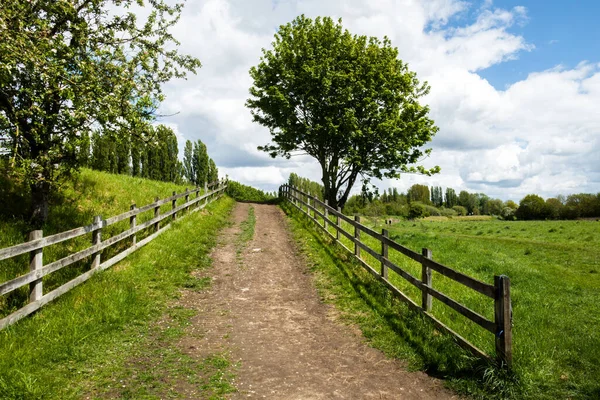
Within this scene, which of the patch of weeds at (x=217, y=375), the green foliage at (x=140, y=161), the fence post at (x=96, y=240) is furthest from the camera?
the green foliage at (x=140, y=161)

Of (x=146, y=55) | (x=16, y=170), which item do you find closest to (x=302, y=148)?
(x=146, y=55)

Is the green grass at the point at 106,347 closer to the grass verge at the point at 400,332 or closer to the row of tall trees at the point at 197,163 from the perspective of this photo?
the grass verge at the point at 400,332

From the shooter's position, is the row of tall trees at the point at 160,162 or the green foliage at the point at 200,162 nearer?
the row of tall trees at the point at 160,162

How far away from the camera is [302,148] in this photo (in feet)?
95.2

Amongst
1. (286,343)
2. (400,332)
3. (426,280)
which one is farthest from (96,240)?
(426,280)

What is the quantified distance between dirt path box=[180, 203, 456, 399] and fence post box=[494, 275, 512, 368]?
1010mm

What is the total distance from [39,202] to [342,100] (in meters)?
18.0

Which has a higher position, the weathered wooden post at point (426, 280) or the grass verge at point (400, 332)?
the weathered wooden post at point (426, 280)

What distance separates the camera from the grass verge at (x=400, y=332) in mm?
5551

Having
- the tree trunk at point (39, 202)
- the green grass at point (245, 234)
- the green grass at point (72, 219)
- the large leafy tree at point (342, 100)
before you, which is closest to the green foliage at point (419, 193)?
the large leafy tree at point (342, 100)

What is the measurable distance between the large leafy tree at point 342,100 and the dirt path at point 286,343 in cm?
1535

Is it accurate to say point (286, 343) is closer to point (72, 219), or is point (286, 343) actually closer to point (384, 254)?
point (384, 254)

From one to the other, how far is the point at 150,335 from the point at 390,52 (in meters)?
25.0

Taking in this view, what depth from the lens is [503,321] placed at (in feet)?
18.6
